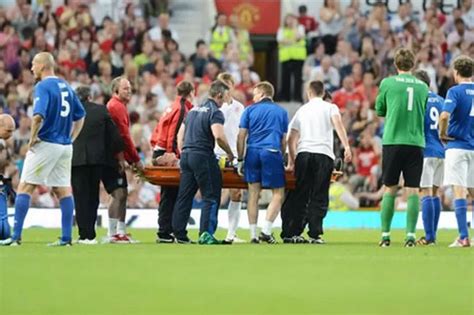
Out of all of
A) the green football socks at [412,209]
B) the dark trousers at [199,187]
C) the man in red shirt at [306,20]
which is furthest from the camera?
the man in red shirt at [306,20]

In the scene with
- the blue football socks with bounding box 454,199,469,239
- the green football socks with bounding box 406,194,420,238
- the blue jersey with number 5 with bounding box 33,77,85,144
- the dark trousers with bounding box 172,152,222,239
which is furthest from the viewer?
the dark trousers with bounding box 172,152,222,239

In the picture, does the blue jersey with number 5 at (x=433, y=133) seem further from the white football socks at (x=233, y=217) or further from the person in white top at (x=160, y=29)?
the person in white top at (x=160, y=29)

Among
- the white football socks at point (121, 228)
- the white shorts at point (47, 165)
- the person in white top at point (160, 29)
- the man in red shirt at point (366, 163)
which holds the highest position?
the person in white top at point (160, 29)

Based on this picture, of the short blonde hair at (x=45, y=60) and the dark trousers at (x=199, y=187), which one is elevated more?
the short blonde hair at (x=45, y=60)

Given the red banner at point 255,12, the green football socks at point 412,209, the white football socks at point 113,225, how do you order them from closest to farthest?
the green football socks at point 412,209 → the white football socks at point 113,225 → the red banner at point 255,12

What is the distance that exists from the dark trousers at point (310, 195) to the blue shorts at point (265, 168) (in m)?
0.33

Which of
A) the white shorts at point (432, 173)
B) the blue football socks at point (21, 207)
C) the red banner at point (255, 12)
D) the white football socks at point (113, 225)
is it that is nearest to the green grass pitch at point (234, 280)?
the blue football socks at point (21, 207)

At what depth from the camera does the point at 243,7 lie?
3597 cm

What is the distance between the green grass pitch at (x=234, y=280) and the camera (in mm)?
11625

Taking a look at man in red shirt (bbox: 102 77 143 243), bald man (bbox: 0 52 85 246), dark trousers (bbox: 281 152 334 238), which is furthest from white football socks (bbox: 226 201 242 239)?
bald man (bbox: 0 52 85 246)

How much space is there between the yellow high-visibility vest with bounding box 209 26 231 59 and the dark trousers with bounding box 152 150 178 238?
13.5m

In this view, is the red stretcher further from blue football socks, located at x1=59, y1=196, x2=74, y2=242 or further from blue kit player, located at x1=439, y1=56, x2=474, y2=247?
blue kit player, located at x1=439, y1=56, x2=474, y2=247

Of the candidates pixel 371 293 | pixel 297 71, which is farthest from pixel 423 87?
pixel 297 71

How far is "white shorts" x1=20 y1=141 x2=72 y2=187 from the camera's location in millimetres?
18484
